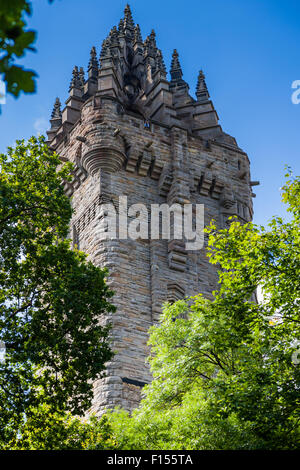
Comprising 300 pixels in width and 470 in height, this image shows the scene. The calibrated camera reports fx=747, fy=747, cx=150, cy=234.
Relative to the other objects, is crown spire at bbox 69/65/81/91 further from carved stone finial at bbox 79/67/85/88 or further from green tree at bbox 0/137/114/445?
green tree at bbox 0/137/114/445

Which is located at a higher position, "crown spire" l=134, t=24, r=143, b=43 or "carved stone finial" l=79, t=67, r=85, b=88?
"crown spire" l=134, t=24, r=143, b=43

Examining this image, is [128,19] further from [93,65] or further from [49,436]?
[49,436]

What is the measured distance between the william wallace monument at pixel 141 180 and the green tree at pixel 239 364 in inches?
275

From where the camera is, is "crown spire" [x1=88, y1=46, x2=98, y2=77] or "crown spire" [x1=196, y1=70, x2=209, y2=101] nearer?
"crown spire" [x1=196, y1=70, x2=209, y2=101]

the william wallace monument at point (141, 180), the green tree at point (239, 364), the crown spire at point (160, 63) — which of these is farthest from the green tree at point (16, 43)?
the crown spire at point (160, 63)

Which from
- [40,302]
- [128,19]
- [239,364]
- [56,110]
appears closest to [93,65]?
[56,110]

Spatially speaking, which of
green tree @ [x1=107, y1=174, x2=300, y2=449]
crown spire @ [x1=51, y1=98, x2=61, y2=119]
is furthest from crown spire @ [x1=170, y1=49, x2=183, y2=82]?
green tree @ [x1=107, y1=174, x2=300, y2=449]

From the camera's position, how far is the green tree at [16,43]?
5.72 meters

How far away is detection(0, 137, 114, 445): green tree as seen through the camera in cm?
1641

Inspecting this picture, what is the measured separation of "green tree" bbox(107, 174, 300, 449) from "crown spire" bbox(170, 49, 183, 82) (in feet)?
85.8
